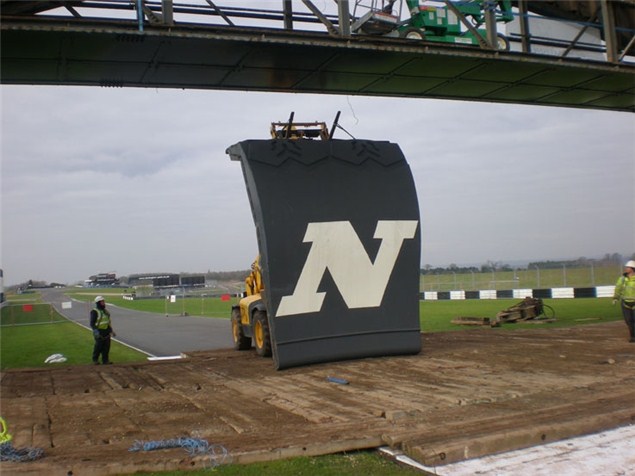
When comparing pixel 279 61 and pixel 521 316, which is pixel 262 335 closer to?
pixel 279 61

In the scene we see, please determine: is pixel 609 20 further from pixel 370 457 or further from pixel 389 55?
pixel 370 457

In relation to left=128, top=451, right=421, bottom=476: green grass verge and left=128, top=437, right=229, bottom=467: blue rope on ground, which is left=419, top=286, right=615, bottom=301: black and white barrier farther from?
left=128, top=437, right=229, bottom=467: blue rope on ground

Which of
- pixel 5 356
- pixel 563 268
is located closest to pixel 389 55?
pixel 5 356

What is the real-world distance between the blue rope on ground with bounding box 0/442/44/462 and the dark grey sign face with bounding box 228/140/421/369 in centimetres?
597

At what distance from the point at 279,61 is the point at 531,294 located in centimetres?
2942

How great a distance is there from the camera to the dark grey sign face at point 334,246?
11.8m

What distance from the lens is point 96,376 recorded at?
40.9 ft

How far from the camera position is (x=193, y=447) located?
19.6 ft

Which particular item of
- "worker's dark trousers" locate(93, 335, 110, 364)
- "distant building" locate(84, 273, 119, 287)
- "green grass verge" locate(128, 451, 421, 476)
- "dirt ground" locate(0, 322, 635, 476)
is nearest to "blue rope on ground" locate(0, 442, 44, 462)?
"dirt ground" locate(0, 322, 635, 476)

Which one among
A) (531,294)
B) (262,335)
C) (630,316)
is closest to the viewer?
(630,316)

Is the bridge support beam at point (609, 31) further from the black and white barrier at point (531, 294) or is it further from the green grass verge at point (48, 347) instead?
the black and white barrier at point (531, 294)

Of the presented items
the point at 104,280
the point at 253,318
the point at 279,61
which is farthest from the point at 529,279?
the point at 104,280

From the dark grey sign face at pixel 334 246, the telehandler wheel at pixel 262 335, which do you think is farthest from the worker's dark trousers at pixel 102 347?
the dark grey sign face at pixel 334 246

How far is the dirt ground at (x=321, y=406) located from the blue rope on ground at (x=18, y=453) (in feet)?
0.55
